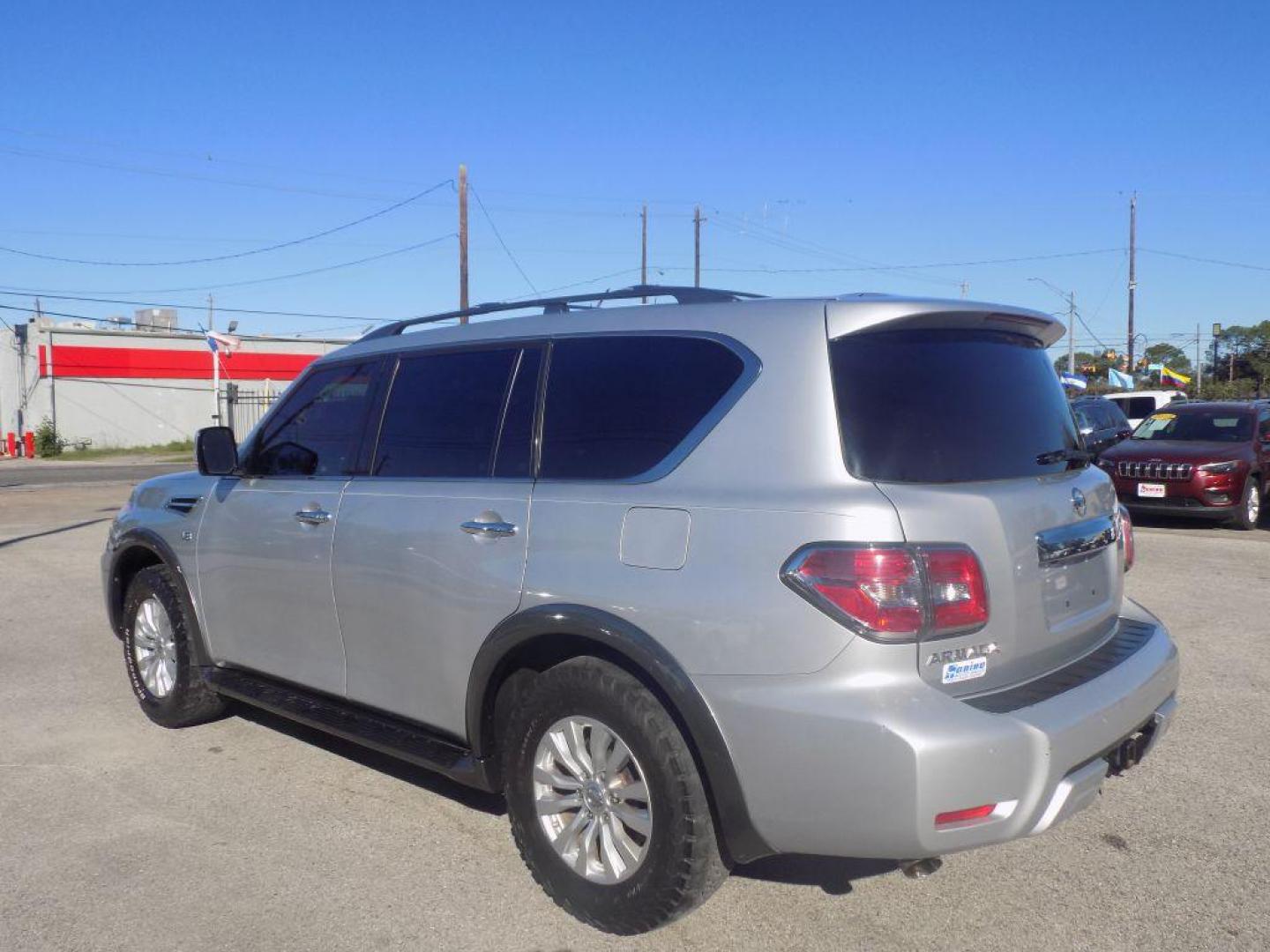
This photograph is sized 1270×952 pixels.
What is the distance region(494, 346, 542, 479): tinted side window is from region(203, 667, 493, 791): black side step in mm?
981

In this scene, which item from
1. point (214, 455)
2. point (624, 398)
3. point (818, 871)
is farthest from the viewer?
point (214, 455)

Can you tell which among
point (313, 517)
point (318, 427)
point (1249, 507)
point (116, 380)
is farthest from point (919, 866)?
point (116, 380)

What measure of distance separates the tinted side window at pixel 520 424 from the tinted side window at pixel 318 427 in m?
0.87

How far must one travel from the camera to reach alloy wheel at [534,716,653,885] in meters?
3.23

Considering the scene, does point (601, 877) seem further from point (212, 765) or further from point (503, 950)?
point (212, 765)

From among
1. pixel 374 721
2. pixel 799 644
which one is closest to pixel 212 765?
pixel 374 721

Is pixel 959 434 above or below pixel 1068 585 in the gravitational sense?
above

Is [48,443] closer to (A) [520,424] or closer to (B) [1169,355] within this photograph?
(A) [520,424]

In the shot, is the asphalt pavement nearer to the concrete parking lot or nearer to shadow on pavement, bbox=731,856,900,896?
the concrete parking lot

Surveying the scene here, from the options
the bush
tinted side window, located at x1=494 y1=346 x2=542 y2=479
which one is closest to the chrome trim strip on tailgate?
tinted side window, located at x1=494 y1=346 x2=542 y2=479

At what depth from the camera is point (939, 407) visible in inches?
128

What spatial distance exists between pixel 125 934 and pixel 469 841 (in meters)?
1.17

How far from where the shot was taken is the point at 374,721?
4.12m

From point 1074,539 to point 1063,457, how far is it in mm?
383
